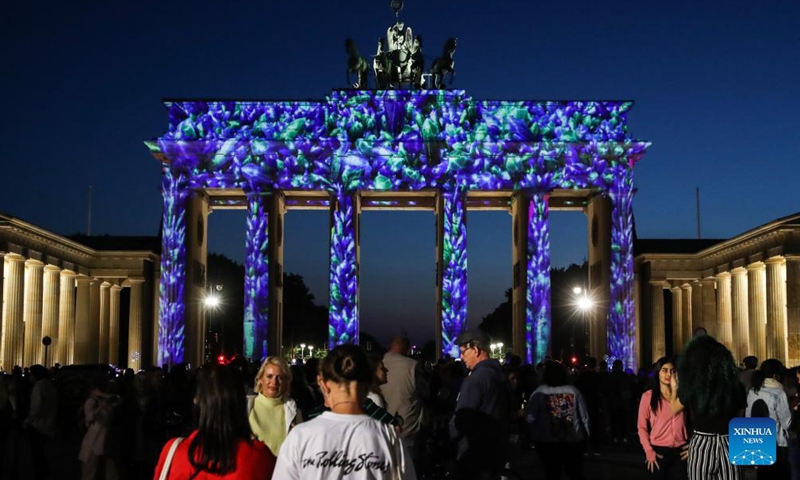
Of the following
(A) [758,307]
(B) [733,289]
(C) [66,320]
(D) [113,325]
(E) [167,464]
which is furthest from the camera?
(D) [113,325]

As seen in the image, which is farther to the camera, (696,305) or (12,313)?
(696,305)

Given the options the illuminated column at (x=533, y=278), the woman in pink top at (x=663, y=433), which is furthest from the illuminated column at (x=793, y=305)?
the woman in pink top at (x=663, y=433)

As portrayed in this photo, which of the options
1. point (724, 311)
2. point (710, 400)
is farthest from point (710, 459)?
point (724, 311)

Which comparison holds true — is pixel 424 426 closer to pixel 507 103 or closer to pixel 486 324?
pixel 507 103

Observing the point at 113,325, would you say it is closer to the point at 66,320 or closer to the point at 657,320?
the point at 66,320

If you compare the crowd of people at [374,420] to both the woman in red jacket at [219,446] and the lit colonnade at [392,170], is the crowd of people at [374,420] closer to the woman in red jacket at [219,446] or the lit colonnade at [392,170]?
the woman in red jacket at [219,446]

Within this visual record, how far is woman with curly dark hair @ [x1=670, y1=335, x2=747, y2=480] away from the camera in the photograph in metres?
9.04

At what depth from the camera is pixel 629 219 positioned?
5697 centimetres

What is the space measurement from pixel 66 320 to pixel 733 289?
36.3m

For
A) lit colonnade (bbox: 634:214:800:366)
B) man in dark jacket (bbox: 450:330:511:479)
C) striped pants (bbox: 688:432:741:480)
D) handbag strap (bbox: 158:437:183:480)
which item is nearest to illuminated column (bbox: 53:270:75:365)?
lit colonnade (bbox: 634:214:800:366)

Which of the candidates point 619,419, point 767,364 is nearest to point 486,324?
point 619,419

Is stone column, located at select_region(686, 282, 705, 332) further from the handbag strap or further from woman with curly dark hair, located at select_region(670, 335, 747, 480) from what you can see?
the handbag strap

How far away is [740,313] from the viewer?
5988 centimetres

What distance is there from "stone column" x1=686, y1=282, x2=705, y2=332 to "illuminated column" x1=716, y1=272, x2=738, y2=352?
158 cm
